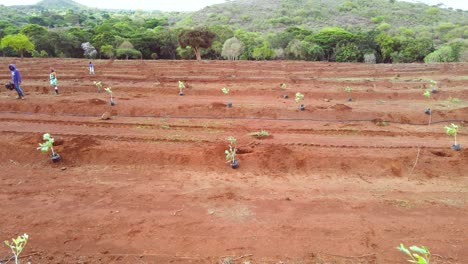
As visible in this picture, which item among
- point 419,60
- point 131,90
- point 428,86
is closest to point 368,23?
point 419,60

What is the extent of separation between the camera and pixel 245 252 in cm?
488

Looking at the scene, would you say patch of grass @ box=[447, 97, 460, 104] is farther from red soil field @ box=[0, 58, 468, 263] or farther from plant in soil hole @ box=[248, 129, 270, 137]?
plant in soil hole @ box=[248, 129, 270, 137]

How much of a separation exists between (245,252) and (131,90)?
13.2m

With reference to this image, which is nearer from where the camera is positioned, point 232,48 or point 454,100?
point 454,100

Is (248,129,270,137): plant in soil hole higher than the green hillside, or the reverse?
the green hillside

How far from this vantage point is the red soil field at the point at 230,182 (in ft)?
16.5

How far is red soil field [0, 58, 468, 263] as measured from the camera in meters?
5.04

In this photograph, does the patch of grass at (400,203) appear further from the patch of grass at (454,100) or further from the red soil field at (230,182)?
the patch of grass at (454,100)

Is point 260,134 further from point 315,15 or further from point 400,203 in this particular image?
point 315,15

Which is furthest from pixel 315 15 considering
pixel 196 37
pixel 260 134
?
pixel 260 134

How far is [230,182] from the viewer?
7078 millimetres

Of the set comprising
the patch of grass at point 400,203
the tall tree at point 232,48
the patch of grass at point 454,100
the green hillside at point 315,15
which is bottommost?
the patch of grass at point 400,203

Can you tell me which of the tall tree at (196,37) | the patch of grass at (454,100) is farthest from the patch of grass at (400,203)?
the tall tree at (196,37)

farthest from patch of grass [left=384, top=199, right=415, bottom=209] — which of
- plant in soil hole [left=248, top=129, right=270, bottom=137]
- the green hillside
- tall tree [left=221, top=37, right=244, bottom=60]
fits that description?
the green hillside
